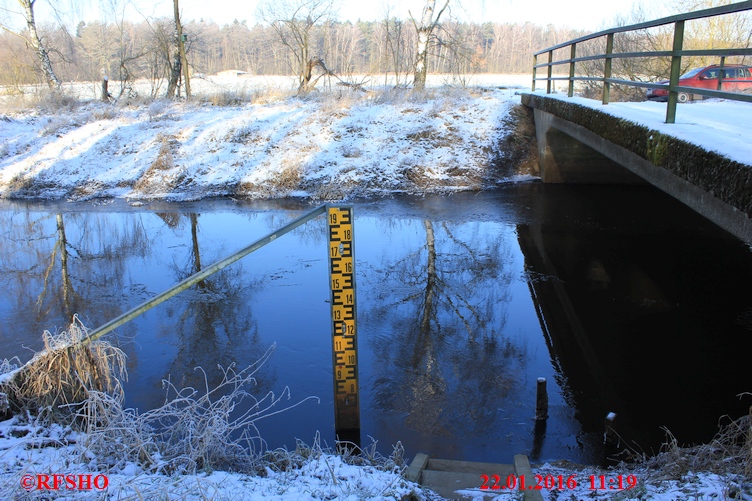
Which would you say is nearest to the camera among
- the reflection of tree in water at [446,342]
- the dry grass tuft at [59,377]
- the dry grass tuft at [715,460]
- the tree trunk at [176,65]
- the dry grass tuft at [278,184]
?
the dry grass tuft at [715,460]

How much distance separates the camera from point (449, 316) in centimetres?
718

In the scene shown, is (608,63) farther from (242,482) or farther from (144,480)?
(144,480)

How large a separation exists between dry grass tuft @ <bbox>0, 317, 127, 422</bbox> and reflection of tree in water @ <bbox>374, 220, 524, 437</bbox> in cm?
236

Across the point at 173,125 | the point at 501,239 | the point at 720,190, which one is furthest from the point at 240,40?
the point at 720,190

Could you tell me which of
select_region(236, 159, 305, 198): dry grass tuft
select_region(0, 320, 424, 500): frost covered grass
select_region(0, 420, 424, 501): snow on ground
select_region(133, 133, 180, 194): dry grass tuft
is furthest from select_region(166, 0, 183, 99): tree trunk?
select_region(0, 420, 424, 501): snow on ground

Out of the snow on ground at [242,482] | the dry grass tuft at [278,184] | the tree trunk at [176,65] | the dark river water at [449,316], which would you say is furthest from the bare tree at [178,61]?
the snow on ground at [242,482]

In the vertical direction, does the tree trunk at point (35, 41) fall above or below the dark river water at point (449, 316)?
above

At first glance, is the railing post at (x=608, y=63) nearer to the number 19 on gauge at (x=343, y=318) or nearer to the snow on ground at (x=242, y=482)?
the number 19 on gauge at (x=343, y=318)

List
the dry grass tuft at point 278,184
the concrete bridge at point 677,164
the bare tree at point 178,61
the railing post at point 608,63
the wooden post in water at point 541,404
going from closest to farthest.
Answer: the concrete bridge at point 677,164, the wooden post in water at point 541,404, the railing post at point 608,63, the dry grass tuft at point 278,184, the bare tree at point 178,61

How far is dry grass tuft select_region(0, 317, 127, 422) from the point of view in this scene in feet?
13.6

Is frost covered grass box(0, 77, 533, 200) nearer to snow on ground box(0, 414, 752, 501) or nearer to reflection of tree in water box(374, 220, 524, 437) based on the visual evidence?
reflection of tree in water box(374, 220, 524, 437)

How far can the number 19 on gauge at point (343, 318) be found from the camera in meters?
4.59

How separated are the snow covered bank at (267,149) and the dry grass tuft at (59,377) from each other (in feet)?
34.2

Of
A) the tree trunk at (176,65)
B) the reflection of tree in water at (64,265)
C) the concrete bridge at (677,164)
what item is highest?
the tree trunk at (176,65)
